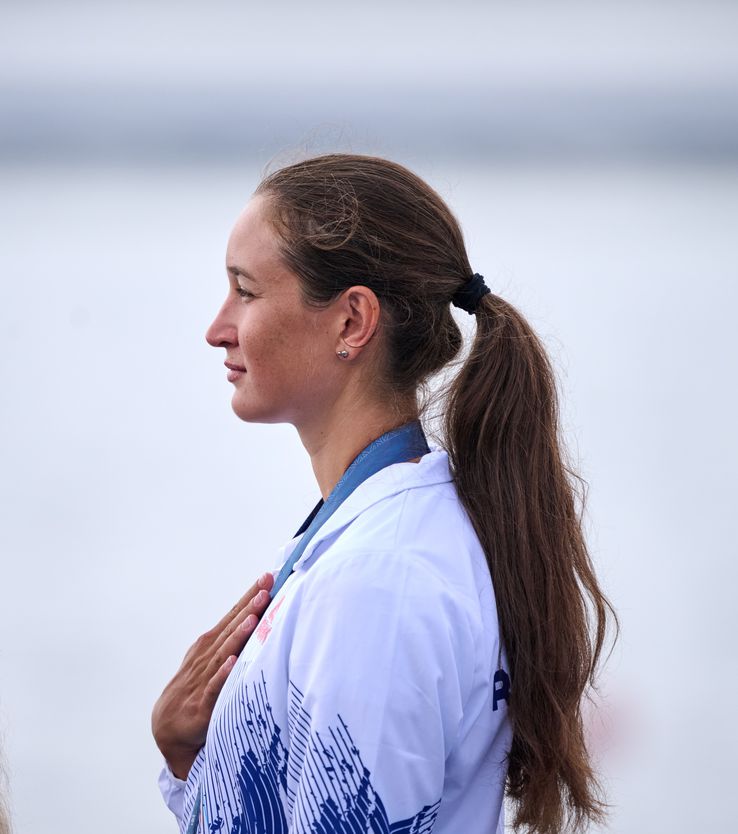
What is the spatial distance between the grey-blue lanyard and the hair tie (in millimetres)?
154

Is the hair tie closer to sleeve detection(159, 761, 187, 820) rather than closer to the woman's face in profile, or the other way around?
the woman's face in profile

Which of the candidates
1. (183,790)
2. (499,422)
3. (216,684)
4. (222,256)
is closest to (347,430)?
(499,422)

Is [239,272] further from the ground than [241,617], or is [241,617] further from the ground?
[239,272]

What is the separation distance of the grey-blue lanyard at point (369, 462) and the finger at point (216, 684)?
0.09 meters

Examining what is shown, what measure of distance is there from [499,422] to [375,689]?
1.11ft

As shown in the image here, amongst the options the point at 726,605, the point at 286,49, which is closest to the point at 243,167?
the point at 286,49

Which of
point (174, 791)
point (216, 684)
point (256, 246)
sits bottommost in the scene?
point (174, 791)

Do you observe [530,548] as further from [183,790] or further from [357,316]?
[183,790]

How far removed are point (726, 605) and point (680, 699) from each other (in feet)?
1.22

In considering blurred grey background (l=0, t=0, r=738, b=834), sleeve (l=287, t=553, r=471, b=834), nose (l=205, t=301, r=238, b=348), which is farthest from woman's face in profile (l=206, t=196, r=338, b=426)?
blurred grey background (l=0, t=0, r=738, b=834)

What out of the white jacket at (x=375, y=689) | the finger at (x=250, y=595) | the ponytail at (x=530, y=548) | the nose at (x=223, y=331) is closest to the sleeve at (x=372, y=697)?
the white jacket at (x=375, y=689)

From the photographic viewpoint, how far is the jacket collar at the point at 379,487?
1.01m

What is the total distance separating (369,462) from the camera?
3.51 feet

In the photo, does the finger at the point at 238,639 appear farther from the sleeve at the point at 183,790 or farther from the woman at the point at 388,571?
the sleeve at the point at 183,790
